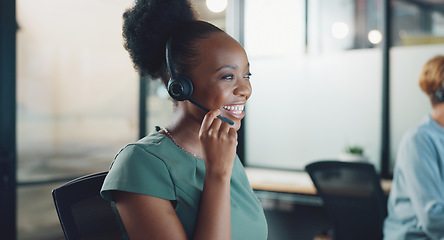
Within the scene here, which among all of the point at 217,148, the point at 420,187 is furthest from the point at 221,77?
the point at 420,187

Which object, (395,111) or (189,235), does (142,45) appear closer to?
(189,235)

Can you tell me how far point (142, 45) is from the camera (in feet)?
3.19

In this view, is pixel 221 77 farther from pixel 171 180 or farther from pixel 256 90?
pixel 256 90

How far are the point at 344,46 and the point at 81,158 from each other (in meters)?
2.23

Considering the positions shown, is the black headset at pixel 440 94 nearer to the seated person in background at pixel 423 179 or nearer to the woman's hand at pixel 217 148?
the seated person in background at pixel 423 179

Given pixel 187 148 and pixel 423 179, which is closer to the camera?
pixel 187 148

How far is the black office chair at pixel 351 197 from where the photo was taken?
1.88m

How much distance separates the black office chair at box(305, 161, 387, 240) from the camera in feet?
6.15

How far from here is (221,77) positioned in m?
0.89

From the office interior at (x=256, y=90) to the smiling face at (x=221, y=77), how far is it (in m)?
2.03

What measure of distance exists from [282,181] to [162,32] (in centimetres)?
211

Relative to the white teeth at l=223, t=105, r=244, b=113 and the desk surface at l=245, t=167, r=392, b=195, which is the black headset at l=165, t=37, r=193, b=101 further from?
the desk surface at l=245, t=167, r=392, b=195

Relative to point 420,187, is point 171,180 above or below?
above

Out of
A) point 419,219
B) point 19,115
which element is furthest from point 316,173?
point 19,115
